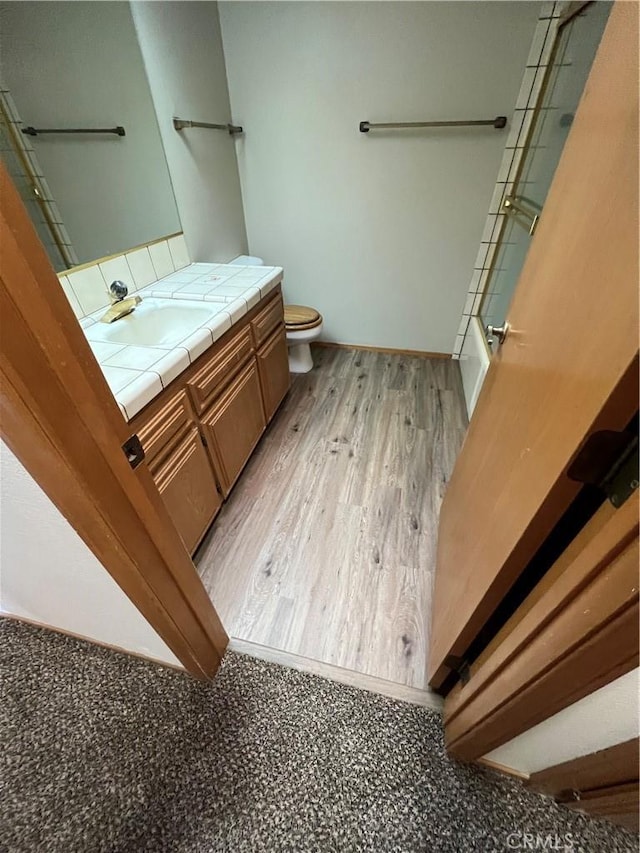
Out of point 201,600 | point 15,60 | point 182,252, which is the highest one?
point 15,60

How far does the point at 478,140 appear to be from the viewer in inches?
78.3

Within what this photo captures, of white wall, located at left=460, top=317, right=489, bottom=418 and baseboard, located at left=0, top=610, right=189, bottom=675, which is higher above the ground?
white wall, located at left=460, top=317, right=489, bottom=418

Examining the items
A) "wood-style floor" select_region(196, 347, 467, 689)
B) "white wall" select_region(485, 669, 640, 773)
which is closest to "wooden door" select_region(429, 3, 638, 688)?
"white wall" select_region(485, 669, 640, 773)

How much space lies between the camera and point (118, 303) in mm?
1515

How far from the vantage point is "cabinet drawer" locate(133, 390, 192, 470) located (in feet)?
3.56

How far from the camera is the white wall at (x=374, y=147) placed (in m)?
1.82

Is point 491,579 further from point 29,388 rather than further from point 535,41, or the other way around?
point 535,41

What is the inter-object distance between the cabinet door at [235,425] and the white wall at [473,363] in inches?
45.1

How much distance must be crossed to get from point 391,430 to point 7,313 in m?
1.92

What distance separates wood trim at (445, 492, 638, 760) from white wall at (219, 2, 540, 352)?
7.62 ft

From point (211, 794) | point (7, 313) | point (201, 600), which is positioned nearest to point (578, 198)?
point (7, 313)

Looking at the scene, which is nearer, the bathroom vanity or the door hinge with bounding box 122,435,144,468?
the door hinge with bounding box 122,435,144,468

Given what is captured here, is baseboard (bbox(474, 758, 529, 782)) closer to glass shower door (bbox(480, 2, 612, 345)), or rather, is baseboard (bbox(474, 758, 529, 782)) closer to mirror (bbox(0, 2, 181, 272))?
glass shower door (bbox(480, 2, 612, 345))

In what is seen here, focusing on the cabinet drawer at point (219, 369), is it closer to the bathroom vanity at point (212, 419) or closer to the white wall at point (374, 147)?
the bathroom vanity at point (212, 419)
